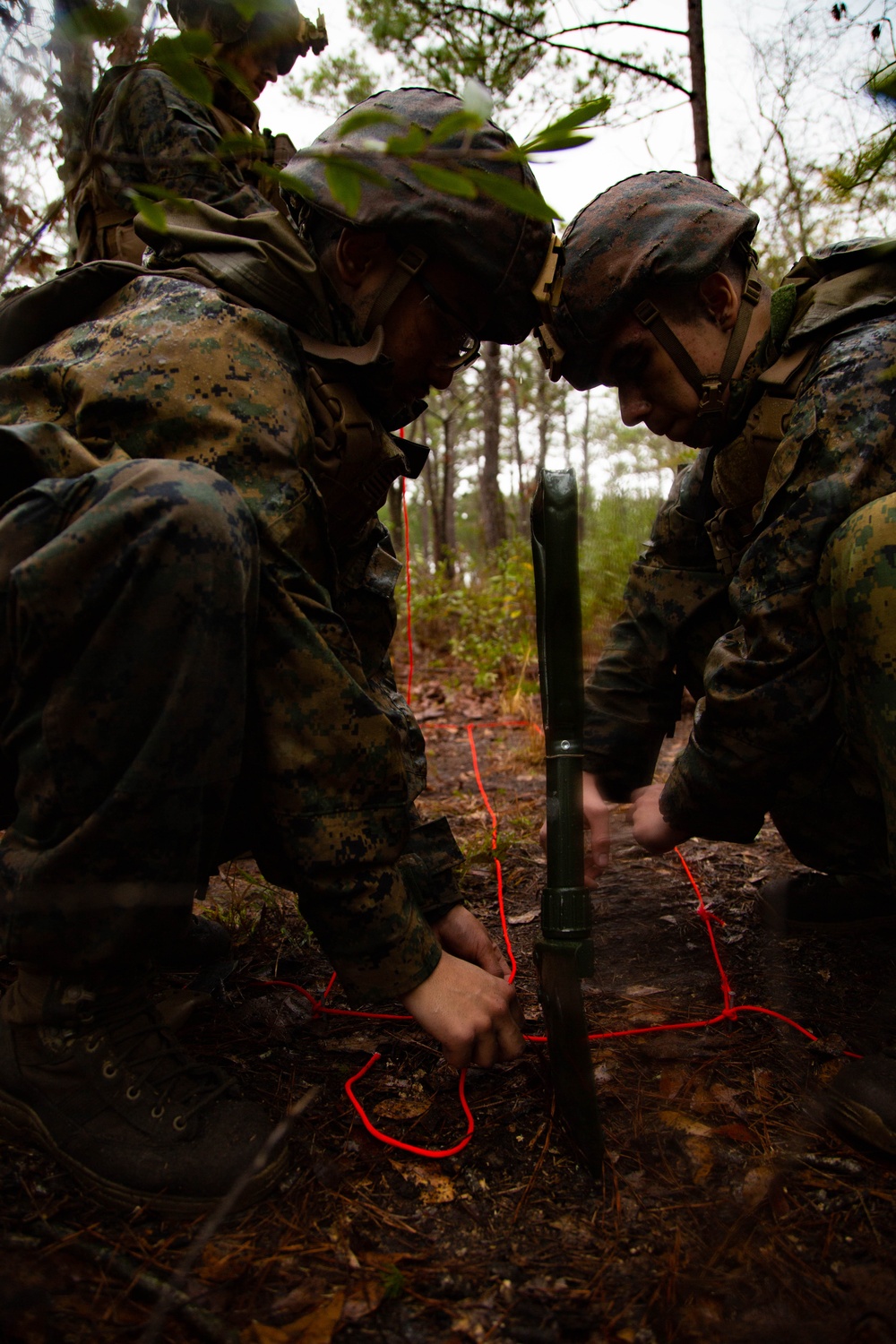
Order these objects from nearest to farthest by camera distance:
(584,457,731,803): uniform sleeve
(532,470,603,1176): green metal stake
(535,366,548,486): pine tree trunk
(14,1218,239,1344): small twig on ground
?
(14,1218,239,1344): small twig on ground < (532,470,603,1176): green metal stake < (584,457,731,803): uniform sleeve < (535,366,548,486): pine tree trunk

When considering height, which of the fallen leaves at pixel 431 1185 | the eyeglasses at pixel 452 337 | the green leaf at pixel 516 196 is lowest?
the fallen leaves at pixel 431 1185

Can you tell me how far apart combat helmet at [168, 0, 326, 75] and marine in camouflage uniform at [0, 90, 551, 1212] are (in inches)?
9.7

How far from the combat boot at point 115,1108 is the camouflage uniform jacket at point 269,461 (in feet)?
0.92

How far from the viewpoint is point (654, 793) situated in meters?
1.95

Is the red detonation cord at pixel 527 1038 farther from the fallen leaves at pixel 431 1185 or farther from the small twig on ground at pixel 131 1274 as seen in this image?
the small twig on ground at pixel 131 1274

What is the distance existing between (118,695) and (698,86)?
3.65 meters

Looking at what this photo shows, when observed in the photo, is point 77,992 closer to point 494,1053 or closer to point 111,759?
point 111,759

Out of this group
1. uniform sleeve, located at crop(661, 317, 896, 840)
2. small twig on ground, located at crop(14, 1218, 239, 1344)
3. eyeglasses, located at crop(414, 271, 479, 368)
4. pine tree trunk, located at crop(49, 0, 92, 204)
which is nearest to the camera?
pine tree trunk, located at crop(49, 0, 92, 204)

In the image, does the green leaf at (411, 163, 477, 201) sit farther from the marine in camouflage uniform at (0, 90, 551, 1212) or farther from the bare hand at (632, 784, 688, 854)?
the bare hand at (632, 784, 688, 854)

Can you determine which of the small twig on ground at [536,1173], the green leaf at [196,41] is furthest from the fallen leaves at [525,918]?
the green leaf at [196,41]

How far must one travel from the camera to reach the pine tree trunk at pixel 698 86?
3.41m

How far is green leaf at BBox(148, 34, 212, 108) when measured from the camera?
63 cm

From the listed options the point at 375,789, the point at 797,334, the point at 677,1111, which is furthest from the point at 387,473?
the point at 677,1111

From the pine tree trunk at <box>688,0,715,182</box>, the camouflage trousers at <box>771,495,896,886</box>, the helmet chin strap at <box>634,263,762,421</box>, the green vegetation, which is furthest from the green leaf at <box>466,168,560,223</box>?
the green vegetation
